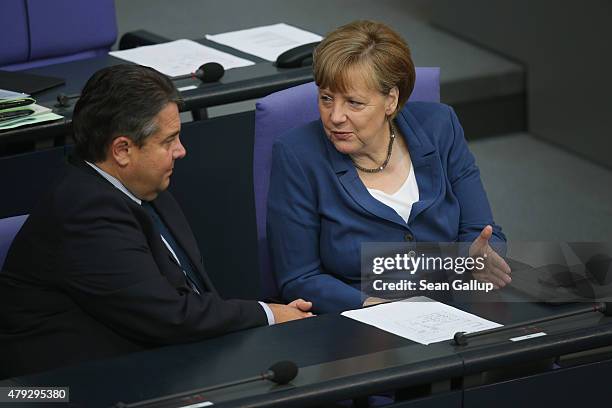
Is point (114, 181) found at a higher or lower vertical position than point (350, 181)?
higher

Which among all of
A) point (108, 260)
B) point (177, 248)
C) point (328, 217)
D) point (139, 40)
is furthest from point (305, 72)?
point (108, 260)

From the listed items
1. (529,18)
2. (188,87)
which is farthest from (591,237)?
(188,87)

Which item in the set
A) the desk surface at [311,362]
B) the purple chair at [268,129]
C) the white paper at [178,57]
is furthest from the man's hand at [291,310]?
the white paper at [178,57]

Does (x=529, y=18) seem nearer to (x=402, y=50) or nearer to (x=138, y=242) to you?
(x=402, y=50)

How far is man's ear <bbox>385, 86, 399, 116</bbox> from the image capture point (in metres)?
2.91

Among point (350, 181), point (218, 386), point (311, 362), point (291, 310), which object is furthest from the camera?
point (350, 181)

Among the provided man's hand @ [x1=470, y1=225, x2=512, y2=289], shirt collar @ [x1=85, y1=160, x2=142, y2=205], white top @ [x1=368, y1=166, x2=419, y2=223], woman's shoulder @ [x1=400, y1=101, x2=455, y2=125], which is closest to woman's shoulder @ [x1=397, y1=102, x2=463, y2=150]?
woman's shoulder @ [x1=400, y1=101, x2=455, y2=125]

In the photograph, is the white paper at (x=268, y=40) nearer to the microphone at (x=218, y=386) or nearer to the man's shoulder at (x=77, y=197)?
the man's shoulder at (x=77, y=197)

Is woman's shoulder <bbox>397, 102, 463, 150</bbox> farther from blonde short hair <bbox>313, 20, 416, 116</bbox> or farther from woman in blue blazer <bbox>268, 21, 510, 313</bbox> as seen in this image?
blonde short hair <bbox>313, 20, 416, 116</bbox>

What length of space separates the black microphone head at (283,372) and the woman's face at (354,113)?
31.6 inches

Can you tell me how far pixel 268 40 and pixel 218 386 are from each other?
2125mm

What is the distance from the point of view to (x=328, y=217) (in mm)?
2863

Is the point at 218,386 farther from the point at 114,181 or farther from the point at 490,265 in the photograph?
the point at 490,265

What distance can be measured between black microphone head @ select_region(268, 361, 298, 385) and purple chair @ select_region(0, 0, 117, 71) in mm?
2297
